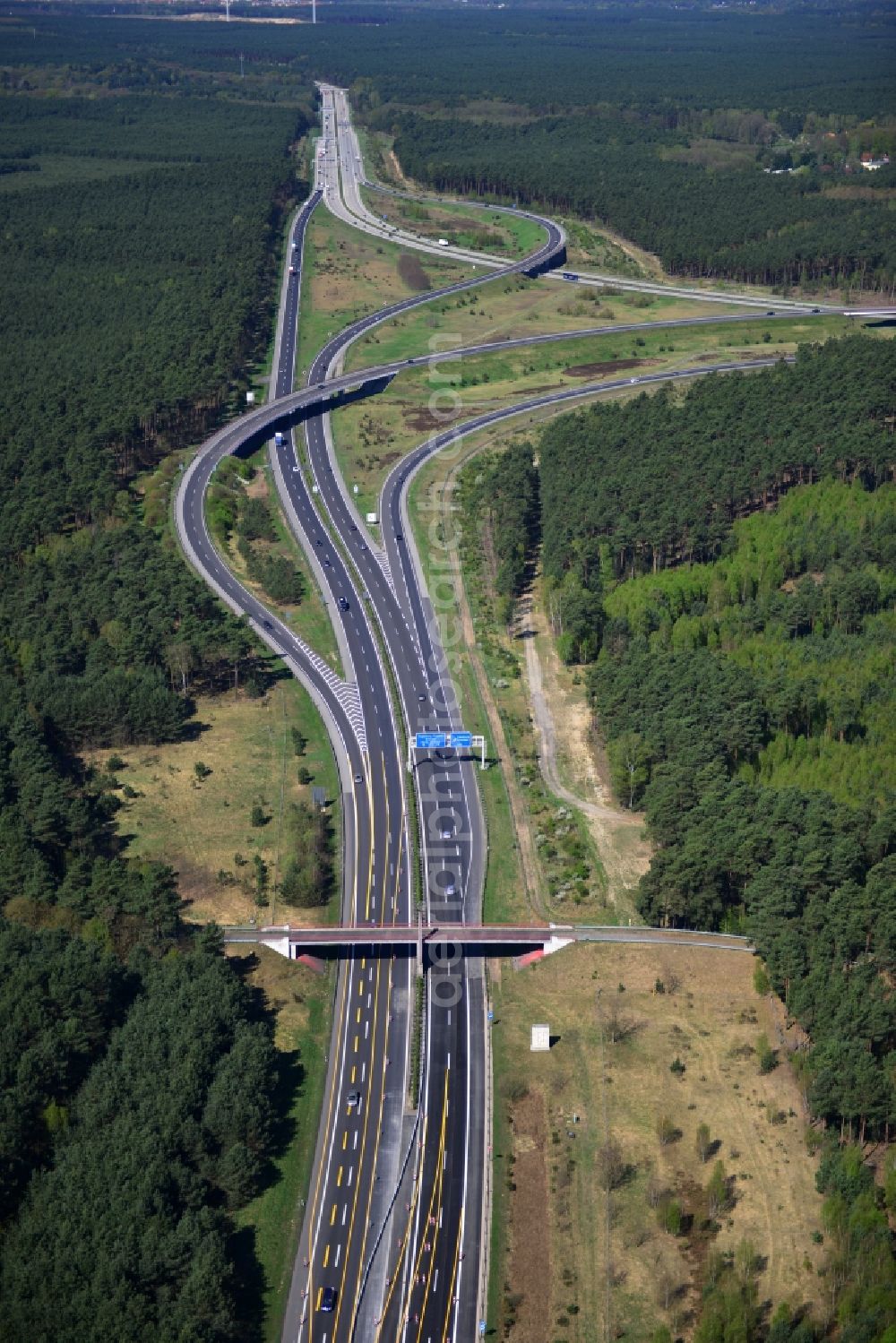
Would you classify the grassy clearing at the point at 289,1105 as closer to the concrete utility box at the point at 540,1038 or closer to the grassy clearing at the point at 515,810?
the concrete utility box at the point at 540,1038

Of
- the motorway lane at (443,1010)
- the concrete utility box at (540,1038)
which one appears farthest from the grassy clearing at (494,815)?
the concrete utility box at (540,1038)

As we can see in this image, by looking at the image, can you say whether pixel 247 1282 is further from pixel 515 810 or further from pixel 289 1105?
pixel 515 810

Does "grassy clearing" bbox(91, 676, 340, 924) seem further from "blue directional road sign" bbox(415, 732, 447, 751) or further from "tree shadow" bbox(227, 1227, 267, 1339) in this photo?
"tree shadow" bbox(227, 1227, 267, 1339)

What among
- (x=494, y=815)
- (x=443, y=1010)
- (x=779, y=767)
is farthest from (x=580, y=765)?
(x=443, y=1010)

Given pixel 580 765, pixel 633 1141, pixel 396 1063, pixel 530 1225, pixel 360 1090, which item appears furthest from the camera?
pixel 580 765

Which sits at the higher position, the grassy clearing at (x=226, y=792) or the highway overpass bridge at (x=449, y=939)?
the grassy clearing at (x=226, y=792)

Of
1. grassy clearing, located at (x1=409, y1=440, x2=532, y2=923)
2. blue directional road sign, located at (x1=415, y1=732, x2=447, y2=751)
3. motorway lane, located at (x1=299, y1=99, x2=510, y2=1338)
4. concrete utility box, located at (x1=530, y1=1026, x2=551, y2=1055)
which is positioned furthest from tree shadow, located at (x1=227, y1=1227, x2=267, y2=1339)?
blue directional road sign, located at (x1=415, y1=732, x2=447, y2=751)

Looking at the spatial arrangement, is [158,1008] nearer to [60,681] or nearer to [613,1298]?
[613,1298]

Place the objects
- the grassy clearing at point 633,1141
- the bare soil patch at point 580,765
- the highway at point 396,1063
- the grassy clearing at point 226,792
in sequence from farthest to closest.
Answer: the bare soil patch at point 580,765 < the grassy clearing at point 226,792 < the highway at point 396,1063 < the grassy clearing at point 633,1141
